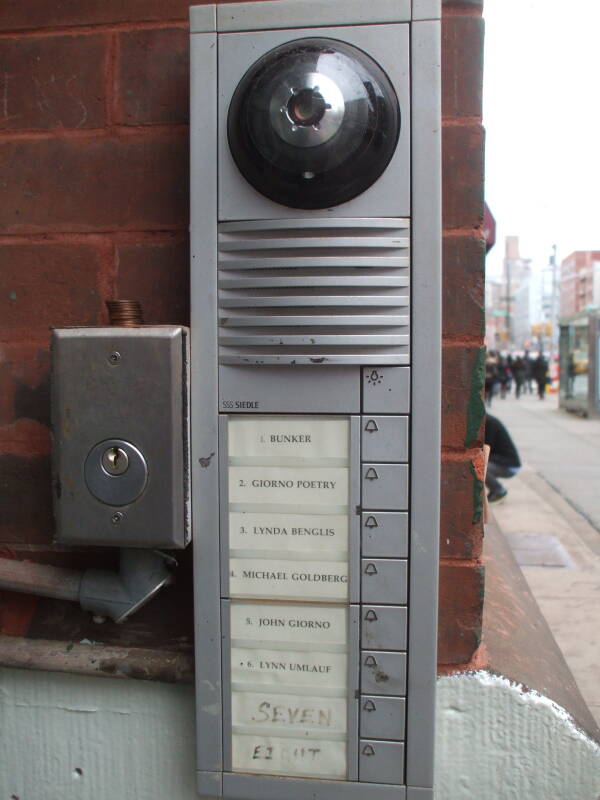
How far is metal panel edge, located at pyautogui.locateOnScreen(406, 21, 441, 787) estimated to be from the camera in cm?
112

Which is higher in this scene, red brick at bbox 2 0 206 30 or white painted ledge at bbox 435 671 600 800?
red brick at bbox 2 0 206 30

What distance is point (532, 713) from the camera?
1.28 m

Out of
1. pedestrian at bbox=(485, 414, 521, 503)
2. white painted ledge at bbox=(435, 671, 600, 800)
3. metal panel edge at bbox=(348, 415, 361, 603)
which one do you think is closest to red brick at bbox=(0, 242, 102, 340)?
metal panel edge at bbox=(348, 415, 361, 603)

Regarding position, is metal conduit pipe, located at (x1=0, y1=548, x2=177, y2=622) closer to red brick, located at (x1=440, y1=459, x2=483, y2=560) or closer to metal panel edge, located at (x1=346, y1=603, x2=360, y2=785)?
metal panel edge, located at (x1=346, y1=603, x2=360, y2=785)

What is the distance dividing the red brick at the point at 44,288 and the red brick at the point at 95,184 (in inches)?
1.9

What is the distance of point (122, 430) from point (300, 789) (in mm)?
720

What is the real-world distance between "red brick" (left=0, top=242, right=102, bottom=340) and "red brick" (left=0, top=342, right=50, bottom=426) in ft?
0.03

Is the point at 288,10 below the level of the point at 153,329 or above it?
above

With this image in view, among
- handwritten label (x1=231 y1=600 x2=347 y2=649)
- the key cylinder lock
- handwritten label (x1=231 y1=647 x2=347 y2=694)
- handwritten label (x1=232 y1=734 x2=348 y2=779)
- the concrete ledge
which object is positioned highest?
the key cylinder lock

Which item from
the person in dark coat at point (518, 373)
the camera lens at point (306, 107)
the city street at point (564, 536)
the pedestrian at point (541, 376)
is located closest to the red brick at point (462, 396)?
the camera lens at point (306, 107)

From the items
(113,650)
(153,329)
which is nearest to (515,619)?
(113,650)

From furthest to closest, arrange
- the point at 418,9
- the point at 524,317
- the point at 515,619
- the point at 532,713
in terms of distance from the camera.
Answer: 1. the point at 524,317
2. the point at 515,619
3. the point at 532,713
4. the point at 418,9

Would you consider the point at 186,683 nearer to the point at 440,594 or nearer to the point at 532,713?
the point at 440,594

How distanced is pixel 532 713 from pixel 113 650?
0.82m
